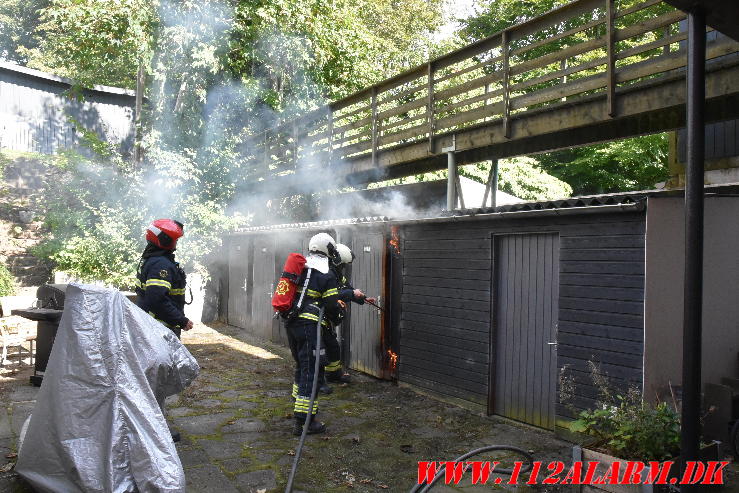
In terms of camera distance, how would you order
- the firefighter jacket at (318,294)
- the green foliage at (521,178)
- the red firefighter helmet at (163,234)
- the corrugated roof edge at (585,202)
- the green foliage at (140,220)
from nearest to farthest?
the corrugated roof edge at (585,202), the red firefighter helmet at (163,234), the firefighter jacket at (318,294), the green foliage at (140,220), the green foliage at (521,178)

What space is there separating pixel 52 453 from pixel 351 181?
10395mm

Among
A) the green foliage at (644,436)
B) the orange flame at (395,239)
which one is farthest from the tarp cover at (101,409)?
the orange flame at (395,239)

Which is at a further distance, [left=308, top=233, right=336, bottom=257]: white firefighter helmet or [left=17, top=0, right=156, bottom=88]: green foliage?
[left=17, top=0, right=156, bottom=88]: green foliage

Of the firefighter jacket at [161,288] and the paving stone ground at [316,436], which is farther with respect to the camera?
the firefighter jacket at [161,288]

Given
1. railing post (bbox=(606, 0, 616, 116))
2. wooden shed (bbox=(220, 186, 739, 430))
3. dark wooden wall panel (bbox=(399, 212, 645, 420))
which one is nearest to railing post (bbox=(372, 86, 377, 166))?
wooden shed (bbox=(220, 186, 739, 430))

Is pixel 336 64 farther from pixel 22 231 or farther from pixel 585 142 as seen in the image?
pixel 22 231

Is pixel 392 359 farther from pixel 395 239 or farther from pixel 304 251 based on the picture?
pixel 304 251

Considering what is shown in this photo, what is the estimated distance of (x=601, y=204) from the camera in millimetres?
5734

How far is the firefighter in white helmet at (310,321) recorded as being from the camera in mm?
6121

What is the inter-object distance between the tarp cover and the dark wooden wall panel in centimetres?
394

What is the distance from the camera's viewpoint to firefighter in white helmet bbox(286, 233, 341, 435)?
6.12 m

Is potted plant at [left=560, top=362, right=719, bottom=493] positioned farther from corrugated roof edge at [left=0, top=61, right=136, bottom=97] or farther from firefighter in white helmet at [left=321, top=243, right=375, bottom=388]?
corrugated roof edge at [left=0, top=61, right=136, bottom=97]

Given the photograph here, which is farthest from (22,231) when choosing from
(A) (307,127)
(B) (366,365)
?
(B) (366,365)

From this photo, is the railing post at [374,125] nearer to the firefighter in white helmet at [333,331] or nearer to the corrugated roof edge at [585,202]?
the corrugated roof edge at [585,202]
